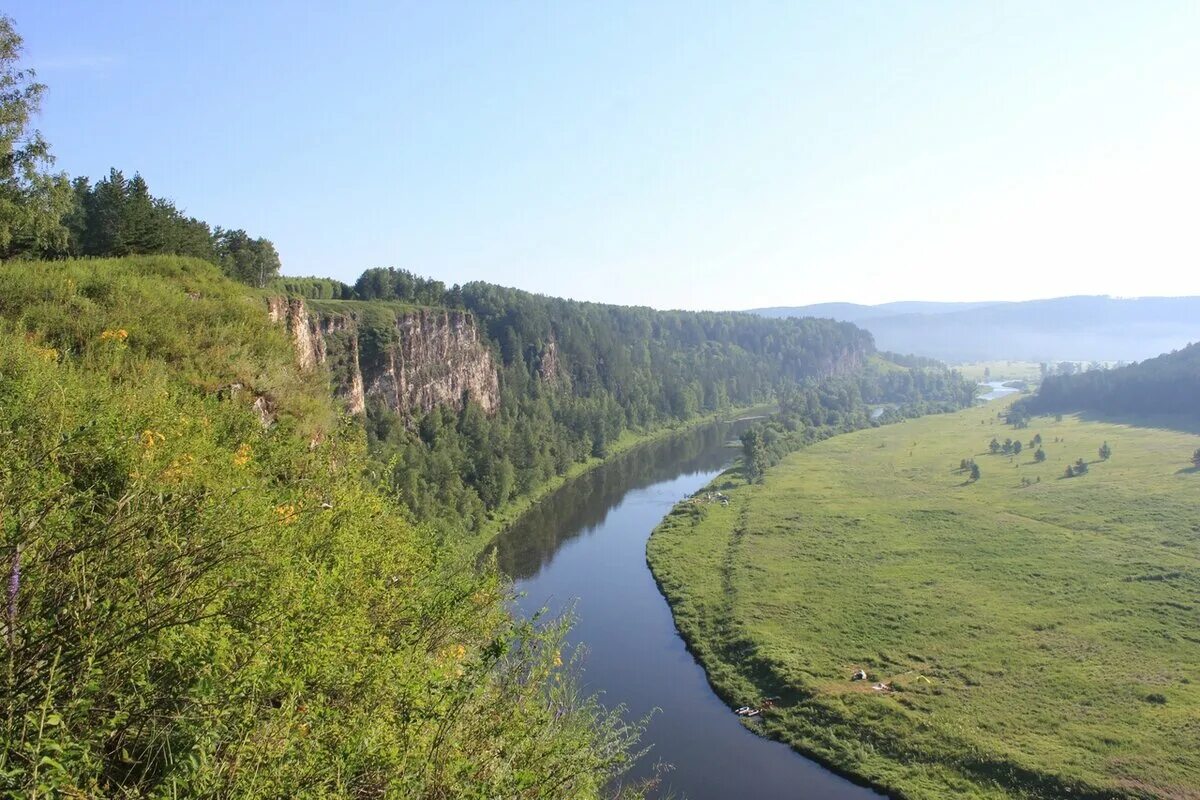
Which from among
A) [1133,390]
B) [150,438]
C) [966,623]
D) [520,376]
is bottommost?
[966,623]

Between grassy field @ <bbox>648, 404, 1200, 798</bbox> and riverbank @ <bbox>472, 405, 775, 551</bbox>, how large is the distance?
11.7 metres

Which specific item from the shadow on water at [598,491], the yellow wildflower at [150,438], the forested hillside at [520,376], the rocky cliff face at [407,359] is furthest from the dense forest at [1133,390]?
the yellow wildflower at [150,438]

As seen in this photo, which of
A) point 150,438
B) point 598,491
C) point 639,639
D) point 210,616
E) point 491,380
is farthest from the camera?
point 491,380

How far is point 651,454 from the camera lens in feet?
311

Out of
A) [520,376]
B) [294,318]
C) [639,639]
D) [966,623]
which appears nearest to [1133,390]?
[520,376]

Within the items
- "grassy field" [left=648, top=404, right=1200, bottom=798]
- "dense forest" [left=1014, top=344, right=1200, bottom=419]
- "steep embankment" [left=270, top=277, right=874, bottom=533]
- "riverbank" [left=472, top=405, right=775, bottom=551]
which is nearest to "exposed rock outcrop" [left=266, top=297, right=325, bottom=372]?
"steep embankment" [left=270, top=277, right=874, bottom=533]

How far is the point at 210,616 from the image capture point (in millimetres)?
5711

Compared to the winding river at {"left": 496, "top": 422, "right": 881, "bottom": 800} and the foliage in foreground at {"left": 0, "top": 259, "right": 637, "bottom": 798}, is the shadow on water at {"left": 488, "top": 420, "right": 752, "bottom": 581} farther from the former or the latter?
the foliage in foreground at {"left": 0, "top": 259, "right": 637, "bottom": 798}

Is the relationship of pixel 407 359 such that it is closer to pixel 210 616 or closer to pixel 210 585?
pixel 210 585

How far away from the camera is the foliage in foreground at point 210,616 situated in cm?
535

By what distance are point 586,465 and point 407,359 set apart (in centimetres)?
2535

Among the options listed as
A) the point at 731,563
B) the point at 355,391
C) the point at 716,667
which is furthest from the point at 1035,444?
the point at 355,391

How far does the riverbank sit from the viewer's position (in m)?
53.5

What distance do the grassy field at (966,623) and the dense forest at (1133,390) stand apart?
46.8 m
